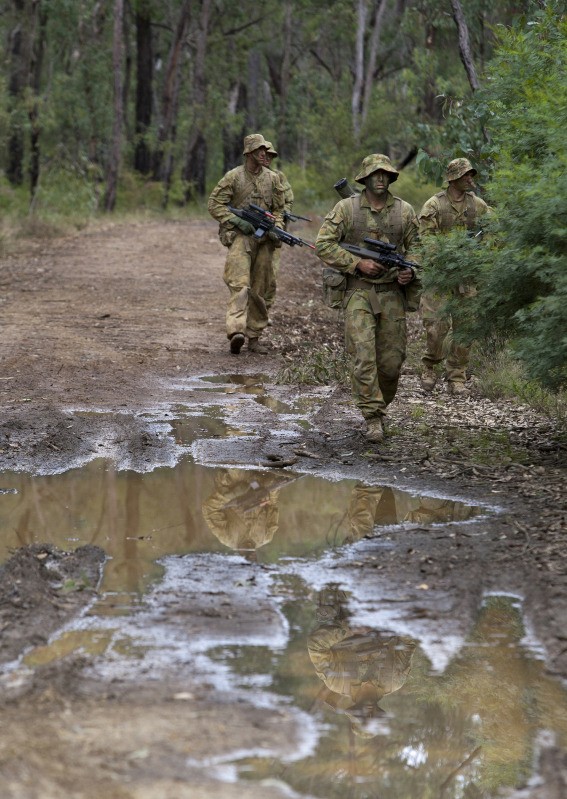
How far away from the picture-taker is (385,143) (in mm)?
33000

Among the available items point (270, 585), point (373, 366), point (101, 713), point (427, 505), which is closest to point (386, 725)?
point (101, 713)

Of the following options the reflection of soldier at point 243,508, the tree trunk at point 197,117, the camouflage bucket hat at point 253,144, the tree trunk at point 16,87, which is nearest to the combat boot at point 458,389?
the camouflage bucket hat at point 253,144

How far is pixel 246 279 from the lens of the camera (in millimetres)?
12211

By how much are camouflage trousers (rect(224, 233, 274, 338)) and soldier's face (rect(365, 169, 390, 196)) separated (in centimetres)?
393

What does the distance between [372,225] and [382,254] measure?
23cm

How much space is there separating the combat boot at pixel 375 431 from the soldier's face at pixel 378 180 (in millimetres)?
1618

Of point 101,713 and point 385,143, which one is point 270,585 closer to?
point 101,713

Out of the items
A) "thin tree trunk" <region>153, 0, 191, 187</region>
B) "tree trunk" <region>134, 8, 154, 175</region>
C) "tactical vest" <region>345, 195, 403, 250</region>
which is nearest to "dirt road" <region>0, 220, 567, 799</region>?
"tactical vest" <region>345, 195, 403, 250</region>

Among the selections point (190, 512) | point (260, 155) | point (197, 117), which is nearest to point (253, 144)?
point (260, 155)

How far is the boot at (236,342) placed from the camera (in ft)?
40.1

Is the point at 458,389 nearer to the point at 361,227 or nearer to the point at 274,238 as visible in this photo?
the point at 274,238

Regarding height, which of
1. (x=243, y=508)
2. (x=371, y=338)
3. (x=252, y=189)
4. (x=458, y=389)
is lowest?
(x=243, y=508)

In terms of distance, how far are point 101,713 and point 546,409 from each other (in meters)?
6.35

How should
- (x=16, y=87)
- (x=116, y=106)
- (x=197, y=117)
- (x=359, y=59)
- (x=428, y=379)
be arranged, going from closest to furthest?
(x=428, y=379)
(x=116, y=106)
(x=197, y=117)
(x=359, y=59)
(x=16, y=87)
